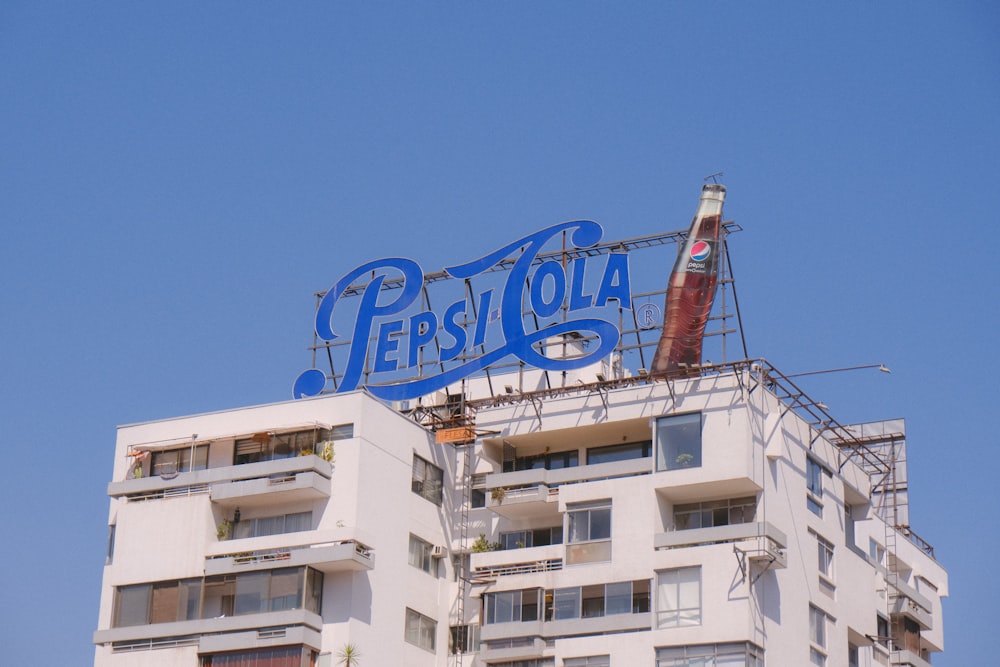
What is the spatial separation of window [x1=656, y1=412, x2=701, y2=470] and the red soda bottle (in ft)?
9.95

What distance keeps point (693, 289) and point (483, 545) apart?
17.4 m

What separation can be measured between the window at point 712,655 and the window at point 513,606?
7488 millimetres

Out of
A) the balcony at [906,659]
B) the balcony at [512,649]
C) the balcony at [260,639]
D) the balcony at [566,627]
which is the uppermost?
the balcony at [906,659]

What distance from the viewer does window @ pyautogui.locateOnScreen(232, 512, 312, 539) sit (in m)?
95.2

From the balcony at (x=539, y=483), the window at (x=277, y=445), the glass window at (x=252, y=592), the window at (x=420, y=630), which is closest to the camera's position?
the glass window at (x=252, y=592)

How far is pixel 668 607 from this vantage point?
9131cm

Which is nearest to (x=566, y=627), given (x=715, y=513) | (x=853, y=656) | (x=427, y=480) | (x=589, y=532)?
(x=589, y=532)

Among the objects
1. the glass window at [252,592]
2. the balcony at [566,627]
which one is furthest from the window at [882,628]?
the glass window at [252,592]

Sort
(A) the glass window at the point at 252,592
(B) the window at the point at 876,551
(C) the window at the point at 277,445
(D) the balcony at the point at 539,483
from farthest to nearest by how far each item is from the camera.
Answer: (B) the window at the point at 876,551 < (D) the balcony at the point at 539,483 < (C) the window at the point at 277,445 < (A) the glass window at the point at 252,592

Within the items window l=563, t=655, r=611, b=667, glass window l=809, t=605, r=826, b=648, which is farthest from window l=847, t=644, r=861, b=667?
window l=563, t=655, r=611, b=667

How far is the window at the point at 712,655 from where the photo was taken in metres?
88.6

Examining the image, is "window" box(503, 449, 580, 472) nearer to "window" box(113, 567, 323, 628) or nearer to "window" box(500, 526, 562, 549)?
"window" box(500, 526, 562, 549)

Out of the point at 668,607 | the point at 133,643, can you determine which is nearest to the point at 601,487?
the point at 668,607

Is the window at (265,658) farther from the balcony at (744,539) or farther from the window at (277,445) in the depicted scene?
the balcony at (744,539)
